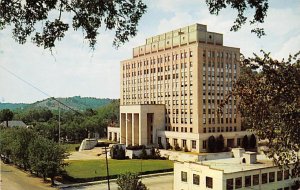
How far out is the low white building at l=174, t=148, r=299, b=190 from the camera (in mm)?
36000

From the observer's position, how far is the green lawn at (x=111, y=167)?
5300 centimetres

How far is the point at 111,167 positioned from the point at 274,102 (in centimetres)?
4801

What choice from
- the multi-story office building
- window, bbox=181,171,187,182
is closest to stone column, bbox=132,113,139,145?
the multi-story office building

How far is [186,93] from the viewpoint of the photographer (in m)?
70.4

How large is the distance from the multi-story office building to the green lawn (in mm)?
9776

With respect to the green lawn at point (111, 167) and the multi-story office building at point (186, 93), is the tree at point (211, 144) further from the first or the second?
the green lawn at point (111, 167)

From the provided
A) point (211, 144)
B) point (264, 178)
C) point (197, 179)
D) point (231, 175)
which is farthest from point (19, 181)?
point (211, 144)

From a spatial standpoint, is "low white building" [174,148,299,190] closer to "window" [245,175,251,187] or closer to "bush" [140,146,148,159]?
"window" [245,175,251,187]

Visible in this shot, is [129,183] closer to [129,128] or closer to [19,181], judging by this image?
[19,181]

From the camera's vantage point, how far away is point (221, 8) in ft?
33.8

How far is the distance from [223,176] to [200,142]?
101 ft

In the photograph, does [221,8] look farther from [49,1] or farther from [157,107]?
[157,107]

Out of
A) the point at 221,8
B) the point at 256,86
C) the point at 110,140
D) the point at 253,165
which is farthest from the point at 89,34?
the point at 110,140

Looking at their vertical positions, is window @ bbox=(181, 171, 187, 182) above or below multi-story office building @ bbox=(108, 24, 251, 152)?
below
